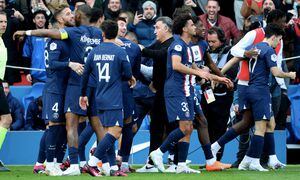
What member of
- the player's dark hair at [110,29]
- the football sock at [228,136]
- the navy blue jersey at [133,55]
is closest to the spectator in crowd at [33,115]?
the navy blue jersey at [133,55]

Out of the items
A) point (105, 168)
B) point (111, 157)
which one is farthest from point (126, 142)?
point (105, 168)

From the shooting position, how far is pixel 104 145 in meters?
16.7

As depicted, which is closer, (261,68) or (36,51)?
(261,68)

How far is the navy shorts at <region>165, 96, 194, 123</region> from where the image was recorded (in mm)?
17531

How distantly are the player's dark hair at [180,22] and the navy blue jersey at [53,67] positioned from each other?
171 cm

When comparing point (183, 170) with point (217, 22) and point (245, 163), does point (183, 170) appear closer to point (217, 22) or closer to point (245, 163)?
point (245, 163)

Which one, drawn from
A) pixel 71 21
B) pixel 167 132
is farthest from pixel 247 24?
pixel 71 21

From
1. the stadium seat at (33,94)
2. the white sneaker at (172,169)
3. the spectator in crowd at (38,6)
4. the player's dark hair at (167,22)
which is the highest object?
the spectator in crowd at (38,6)

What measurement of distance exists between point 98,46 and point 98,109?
91cm

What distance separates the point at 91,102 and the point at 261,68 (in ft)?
8.98

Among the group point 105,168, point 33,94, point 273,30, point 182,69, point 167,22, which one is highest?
point 167,22

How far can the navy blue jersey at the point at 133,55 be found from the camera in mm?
18016

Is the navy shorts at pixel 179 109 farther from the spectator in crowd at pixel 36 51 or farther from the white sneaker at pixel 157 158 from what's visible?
the spectator in crowd at pixel 36 51

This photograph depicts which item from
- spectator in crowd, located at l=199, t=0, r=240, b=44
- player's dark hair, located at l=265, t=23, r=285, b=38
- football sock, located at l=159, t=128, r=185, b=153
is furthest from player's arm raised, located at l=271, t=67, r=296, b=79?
Result: spectator in crowd, located at l=199, t=0, r=240, b=44
